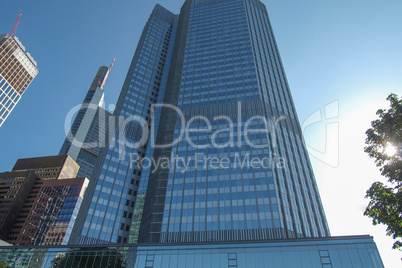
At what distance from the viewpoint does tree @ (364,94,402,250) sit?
1969 centimetres

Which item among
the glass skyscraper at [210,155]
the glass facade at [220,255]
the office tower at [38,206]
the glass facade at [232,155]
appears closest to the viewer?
the glass facade at [220,255]

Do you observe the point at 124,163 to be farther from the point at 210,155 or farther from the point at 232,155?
the point at 232,155

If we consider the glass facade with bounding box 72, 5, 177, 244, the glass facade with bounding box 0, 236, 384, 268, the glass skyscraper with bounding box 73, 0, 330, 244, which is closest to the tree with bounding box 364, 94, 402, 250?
the glass facade with bounding box 0, 236, 384, 268

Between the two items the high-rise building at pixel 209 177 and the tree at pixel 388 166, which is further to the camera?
the high-rise building at pixel 209 177

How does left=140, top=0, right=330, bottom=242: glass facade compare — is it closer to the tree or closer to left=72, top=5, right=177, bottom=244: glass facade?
left=72, top=5, right=177, bottom=244: glass facade

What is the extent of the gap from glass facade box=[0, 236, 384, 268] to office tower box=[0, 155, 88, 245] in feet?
401

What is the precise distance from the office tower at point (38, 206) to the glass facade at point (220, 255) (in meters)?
122

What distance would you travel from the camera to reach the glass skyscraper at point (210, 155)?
61.6 m

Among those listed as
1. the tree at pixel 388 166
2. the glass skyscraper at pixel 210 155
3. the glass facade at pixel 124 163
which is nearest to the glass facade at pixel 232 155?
the glass skyscraper at pixel 210 155

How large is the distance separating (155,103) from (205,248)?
76.1 m

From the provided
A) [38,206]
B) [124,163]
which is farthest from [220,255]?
[38,206]

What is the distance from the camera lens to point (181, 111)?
87.8 metres

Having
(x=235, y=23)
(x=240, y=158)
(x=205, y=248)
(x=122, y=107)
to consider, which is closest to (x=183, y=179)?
(x=240, y=158)

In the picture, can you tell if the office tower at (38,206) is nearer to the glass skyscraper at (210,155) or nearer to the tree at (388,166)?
the glass skyscraper at (210,155)
